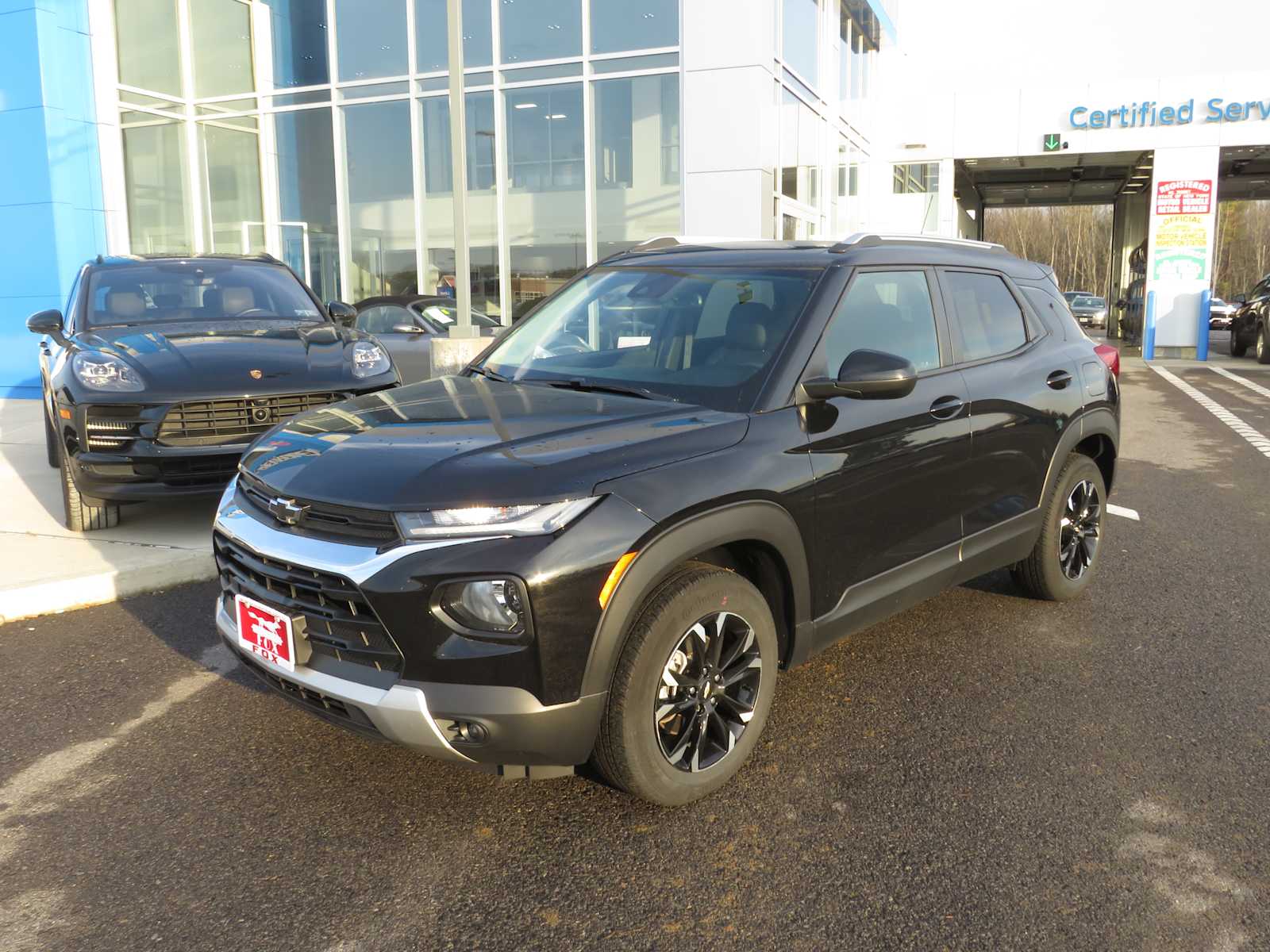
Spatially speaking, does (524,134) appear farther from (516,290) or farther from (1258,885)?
(1258,885)

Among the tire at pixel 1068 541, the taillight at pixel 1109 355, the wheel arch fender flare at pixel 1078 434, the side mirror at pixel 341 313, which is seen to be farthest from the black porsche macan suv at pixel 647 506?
the side mirror at pixel 341 313

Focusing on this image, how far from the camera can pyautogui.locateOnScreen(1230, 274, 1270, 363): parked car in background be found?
20.8 metres

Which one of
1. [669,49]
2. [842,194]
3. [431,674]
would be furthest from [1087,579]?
[842,194]

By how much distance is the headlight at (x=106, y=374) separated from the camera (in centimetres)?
573

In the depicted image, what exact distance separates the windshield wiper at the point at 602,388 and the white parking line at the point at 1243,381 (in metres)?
15.0

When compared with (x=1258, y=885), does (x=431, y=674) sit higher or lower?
higher

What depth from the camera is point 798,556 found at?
3.29m

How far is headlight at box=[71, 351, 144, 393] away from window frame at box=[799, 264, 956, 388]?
3919 mm

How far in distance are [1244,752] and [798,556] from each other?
1.65 metres

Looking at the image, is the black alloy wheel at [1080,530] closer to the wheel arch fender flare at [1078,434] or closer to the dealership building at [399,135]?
the wheel arch fender flare at [1078,434]

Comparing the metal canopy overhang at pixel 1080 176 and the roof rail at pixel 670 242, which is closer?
the roof rail at pixel 670 242

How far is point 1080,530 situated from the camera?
16.7ft

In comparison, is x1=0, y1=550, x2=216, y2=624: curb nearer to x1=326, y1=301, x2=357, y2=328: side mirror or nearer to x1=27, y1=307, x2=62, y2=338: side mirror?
x1=27, y1=307, x2=62, y2=338: side mirror

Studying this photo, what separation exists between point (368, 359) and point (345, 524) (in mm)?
3858
